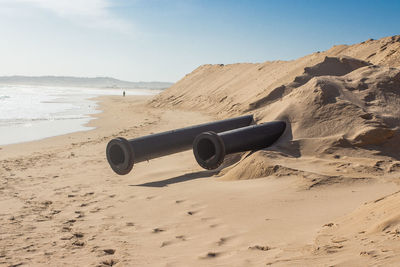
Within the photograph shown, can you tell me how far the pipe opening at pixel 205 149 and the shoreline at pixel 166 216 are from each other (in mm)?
353

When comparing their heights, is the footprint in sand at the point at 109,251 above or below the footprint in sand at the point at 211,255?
below

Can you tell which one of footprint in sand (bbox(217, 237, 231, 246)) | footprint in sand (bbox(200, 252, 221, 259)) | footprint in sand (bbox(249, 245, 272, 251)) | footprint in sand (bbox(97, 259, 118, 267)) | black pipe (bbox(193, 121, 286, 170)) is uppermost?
black pipe (bbox(193, 121, 286, 170))

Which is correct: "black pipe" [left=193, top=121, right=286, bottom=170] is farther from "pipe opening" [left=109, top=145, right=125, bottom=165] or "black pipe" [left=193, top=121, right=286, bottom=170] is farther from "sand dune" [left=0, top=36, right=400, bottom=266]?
"pipe opening" [left=109, top=145, right=125, bottom=165]

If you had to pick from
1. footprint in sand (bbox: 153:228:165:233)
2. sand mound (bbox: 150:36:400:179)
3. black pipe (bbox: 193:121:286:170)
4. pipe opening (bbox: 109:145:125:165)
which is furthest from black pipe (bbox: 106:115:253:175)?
footprint in sand (bbox: 153:228:165:233)

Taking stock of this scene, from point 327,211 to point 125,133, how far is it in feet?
37.0

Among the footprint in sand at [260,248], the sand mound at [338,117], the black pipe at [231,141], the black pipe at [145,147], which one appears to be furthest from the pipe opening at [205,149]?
the footprint in sand at [260,248]

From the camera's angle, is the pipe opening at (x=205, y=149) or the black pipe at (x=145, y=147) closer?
the black pipe at (x=145, y=147)

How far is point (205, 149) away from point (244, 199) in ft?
8.74

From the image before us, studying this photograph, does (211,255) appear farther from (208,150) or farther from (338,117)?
(338,117)

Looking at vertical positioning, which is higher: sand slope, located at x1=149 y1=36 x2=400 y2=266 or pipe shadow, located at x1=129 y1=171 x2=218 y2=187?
sand slope, located at x1=149 y1=36 x2=400 y2=266

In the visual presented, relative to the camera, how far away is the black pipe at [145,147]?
773 centimetres

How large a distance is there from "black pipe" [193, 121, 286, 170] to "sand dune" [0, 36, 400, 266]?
0.25 metres

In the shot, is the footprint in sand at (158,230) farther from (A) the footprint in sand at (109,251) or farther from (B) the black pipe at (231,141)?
(B) the black pipe at (231,141)

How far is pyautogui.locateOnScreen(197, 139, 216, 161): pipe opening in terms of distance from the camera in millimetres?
8133
